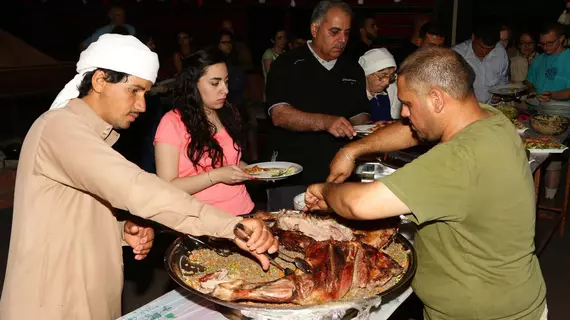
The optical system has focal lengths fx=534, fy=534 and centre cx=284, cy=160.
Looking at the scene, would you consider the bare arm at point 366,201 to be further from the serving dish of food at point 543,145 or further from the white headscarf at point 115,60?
the serving dish of food at point 543,145

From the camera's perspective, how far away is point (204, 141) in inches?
105

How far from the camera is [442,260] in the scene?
172cm

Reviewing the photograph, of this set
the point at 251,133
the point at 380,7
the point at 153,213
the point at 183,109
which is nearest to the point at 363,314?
the point at 153,213

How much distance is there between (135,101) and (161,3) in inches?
411

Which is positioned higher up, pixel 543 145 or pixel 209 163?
pixel 209 163

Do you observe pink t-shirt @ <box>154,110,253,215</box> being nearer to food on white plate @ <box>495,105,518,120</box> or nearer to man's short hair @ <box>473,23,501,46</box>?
food on white plate @ <box>495,105,518,120</box>

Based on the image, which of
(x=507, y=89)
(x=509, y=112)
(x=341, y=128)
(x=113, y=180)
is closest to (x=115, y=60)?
(x=113, y=180)

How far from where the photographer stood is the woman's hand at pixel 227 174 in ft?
8.47

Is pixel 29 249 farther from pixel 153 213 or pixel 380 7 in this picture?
pixel 380 7

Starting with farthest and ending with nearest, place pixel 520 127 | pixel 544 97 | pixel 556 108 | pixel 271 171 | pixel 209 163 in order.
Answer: pixel 544 97 → pixel 556 108 → pixel 520 127 → pixel 271 171 → pixel 209 163

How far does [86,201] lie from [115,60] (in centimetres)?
46

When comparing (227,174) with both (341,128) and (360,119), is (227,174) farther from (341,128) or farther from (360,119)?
(360,119)

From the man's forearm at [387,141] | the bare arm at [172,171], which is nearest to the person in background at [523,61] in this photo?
the man's forearm at [387,141]

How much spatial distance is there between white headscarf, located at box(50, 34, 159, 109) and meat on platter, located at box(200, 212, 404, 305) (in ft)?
2.30
